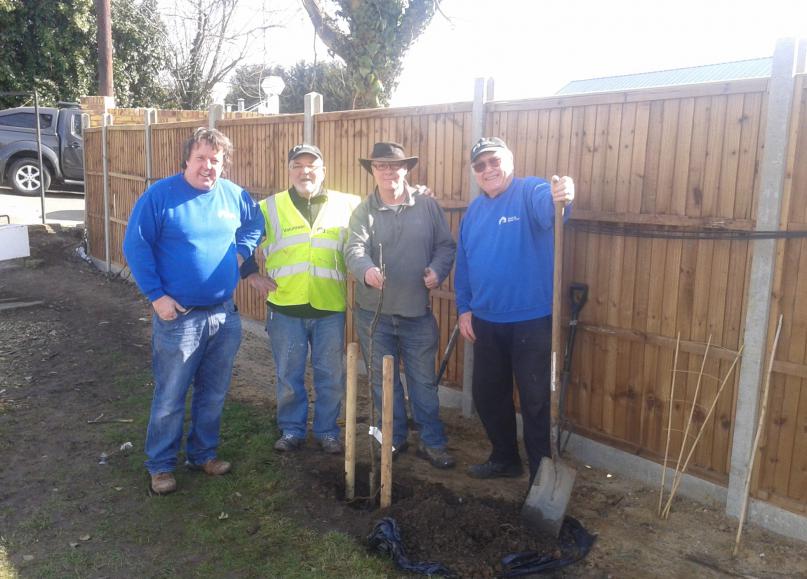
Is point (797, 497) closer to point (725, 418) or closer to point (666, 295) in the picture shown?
point (725, 418)

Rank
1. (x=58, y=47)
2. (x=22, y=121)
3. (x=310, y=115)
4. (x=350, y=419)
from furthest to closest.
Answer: (x=58, y=47) → (x=22, y=121) → (x=310, y=115) → (x=350, y=419)

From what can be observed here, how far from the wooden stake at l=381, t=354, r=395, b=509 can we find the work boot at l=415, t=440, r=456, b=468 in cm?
80

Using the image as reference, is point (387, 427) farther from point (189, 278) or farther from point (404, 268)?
point (189, 278)

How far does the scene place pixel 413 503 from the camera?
3703mm

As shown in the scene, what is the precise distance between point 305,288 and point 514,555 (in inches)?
81.3

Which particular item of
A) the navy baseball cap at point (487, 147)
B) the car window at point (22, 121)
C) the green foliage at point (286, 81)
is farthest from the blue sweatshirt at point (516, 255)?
the green foliage at point (286, 81)

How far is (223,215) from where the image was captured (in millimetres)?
4188

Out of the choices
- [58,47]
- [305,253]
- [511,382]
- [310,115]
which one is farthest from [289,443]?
[58,47]

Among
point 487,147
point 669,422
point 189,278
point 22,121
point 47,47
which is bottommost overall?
point 669,422

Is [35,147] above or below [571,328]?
above

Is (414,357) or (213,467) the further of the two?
(414,357)

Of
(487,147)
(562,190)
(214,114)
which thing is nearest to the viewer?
(562,190)

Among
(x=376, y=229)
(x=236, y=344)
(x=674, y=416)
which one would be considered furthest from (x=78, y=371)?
(x=674, y=416)

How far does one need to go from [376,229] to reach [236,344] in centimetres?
113
